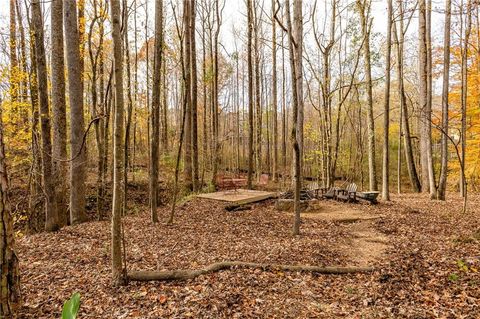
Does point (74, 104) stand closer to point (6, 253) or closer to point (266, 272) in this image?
point (6, 253)

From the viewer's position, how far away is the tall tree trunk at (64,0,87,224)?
22.9ft

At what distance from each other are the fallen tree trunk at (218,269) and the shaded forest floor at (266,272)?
0.34 ft

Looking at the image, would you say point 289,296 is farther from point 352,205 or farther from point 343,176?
point 343,176

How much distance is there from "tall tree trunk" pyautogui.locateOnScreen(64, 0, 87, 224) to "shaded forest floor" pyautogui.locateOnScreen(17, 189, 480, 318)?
2.50ft

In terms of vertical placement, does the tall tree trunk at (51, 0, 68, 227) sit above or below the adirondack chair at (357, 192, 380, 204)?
above

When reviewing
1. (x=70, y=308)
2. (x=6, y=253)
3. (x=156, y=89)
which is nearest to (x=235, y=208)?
(x=156, y=89)

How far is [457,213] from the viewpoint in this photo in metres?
8.69

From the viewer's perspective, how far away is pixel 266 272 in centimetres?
431

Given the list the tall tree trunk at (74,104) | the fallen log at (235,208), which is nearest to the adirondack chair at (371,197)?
the fallen log at (235,208)

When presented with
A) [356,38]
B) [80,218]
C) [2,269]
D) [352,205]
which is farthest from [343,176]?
[2,269]

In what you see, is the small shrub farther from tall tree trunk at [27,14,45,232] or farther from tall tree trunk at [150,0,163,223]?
tall tree trunk at [150,0,163,223]

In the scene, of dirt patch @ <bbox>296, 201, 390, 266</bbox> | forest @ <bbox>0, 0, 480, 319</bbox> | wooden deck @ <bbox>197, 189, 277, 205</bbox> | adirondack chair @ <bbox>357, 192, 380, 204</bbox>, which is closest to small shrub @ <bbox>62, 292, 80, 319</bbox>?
forest @ <bbox>0, 0, 480, 319</bbox>

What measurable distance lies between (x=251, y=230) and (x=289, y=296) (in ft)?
11.5

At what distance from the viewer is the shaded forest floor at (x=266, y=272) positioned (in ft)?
10.9
